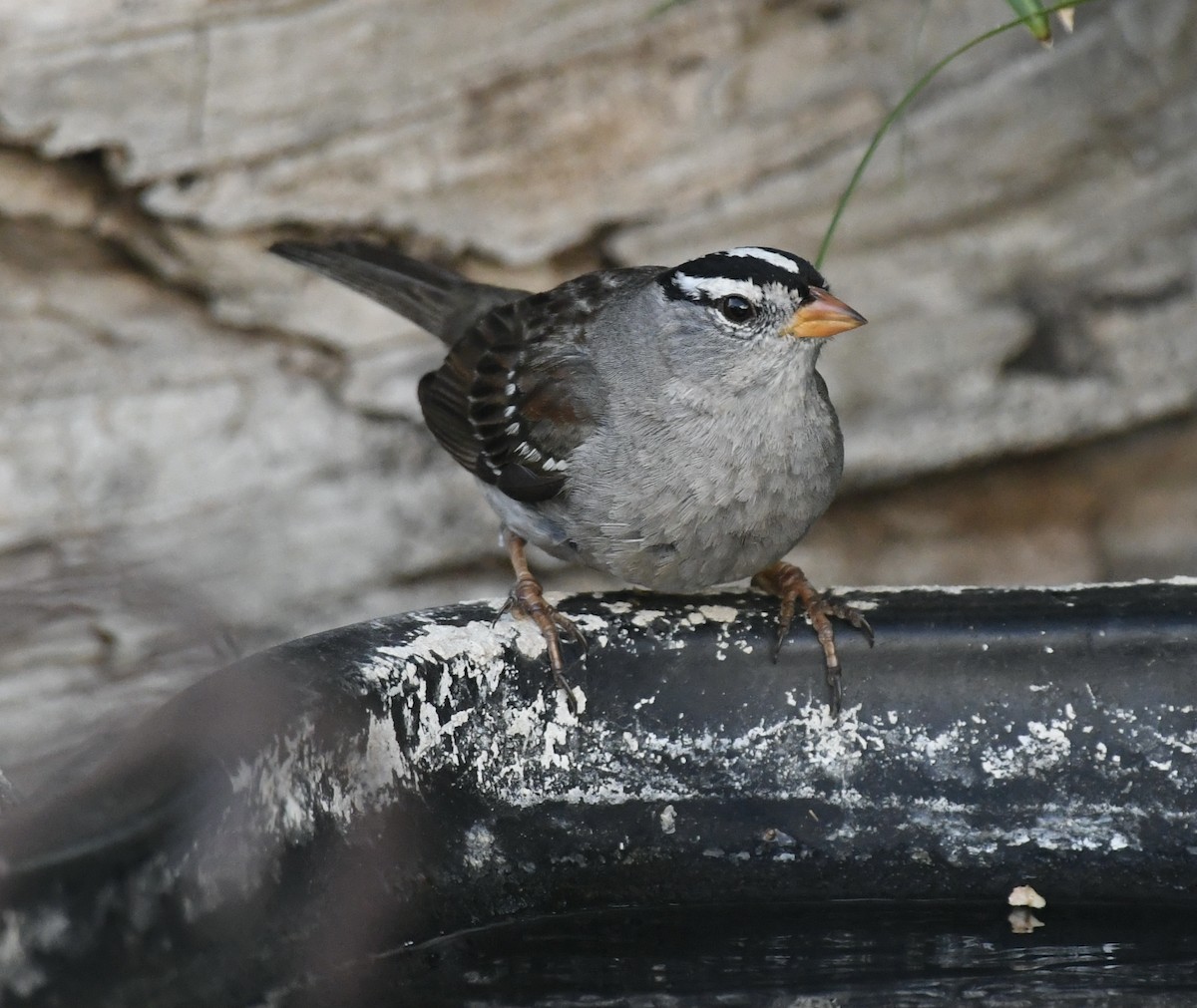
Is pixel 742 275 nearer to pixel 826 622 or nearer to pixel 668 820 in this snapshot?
pixel 826 622

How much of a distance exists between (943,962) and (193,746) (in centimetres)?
123

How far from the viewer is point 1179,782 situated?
9.37 ft

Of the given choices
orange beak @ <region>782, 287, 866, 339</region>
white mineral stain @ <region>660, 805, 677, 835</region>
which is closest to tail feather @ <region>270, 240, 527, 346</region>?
orange beak @ <region>782, 287, 866, 339</region>

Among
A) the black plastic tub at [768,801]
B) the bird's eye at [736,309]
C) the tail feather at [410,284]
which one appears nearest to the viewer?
the black plastic tub at [768,801]

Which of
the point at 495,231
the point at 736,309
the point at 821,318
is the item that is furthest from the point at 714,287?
the point at 495,231

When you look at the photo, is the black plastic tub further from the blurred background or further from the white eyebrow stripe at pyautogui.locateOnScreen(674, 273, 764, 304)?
the blurred background

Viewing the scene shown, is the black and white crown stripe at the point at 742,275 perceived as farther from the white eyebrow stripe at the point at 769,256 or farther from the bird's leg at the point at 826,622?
the bird's leg at the point at 826,622

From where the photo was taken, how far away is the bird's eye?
3479 mm

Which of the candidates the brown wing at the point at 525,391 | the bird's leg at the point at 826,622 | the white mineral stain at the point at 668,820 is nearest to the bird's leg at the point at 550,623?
the white mineral stain at the point at 668,820

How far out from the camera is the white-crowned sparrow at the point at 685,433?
3420 mm

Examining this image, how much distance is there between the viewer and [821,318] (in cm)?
339

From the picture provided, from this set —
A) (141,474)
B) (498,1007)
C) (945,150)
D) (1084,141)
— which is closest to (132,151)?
(141,474)

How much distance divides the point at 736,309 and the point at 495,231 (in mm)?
2282

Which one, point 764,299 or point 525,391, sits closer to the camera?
point 764,299
